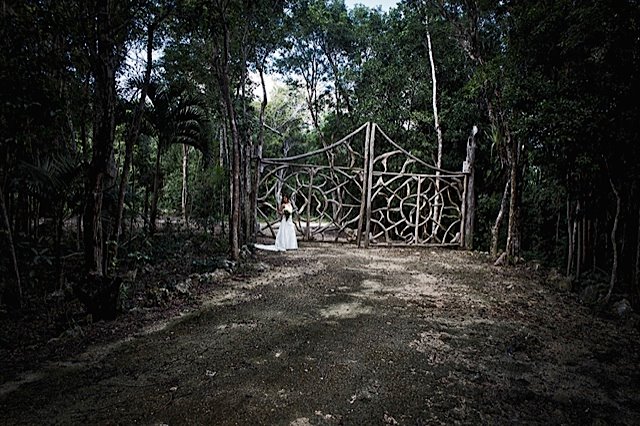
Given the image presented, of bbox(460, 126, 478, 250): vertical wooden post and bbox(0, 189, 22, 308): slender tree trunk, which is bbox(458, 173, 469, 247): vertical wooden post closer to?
bbox(460, 126, 478, 250): vertical wooden post

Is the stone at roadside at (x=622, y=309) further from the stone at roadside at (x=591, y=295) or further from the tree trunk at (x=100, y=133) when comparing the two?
the tree trunk at (x=100, y=133)

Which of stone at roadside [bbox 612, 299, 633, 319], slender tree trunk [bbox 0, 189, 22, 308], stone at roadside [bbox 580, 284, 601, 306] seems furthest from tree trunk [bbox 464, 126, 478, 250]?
slender tree trunk [bbox 0, 189, 22, 308]

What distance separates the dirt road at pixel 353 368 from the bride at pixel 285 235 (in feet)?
13.2

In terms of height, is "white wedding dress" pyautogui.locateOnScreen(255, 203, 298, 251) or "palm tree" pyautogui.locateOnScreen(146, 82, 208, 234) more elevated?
"palm tree" pyautogui.locateOnScreen(146, 82, 208, 234)

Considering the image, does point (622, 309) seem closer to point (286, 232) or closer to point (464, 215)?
point (464, 215)

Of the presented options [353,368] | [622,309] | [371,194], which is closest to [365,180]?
[371,194]

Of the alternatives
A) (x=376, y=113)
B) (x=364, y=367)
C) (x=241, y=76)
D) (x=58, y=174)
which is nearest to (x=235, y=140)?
(x=58, y=174)

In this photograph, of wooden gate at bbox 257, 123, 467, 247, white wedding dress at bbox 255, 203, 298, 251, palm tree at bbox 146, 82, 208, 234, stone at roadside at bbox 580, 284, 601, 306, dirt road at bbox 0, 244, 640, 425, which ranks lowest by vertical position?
dirt road at bbox 0, 244, 640, 425

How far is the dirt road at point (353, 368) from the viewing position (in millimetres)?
2240

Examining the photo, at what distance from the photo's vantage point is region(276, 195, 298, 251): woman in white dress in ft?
29.6

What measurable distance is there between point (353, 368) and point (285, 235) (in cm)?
632

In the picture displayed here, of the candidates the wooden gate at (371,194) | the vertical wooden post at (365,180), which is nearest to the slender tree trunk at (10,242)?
the wooden gate at (371,194)

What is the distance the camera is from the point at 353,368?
2842mm

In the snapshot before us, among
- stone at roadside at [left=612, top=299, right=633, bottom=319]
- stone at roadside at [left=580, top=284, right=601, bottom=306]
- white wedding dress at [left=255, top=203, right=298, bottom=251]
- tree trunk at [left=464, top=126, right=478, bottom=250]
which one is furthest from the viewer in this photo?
tree trunk at [left=464, top=126, right=478, bottom=250]
